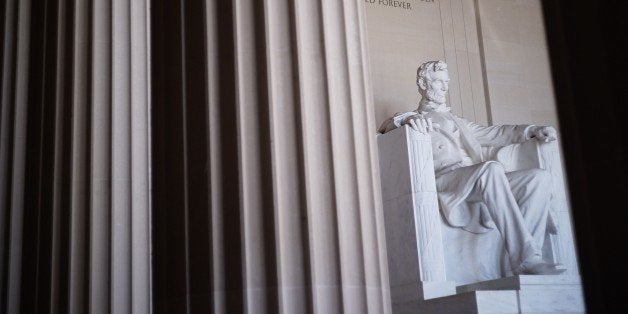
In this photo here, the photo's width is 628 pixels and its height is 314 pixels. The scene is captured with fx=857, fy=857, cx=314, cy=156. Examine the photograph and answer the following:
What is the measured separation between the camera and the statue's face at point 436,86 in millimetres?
10516

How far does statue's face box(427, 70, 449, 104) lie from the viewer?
10516 millimetres

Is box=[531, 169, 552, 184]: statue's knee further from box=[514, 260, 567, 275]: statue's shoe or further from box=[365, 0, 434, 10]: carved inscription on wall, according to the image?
box=[365, 0, 434, 10]: carved inscription on wall

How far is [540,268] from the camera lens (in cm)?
865

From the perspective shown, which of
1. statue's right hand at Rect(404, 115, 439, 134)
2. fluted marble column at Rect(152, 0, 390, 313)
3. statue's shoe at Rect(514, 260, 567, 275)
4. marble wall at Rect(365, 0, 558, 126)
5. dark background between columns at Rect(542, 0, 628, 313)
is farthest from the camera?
marble wall at Rect(365, 0, 558, 126)

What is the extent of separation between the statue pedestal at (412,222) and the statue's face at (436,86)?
120cm

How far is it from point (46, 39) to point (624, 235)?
17.5 feet

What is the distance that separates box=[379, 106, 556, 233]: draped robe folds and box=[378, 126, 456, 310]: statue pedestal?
28 cm

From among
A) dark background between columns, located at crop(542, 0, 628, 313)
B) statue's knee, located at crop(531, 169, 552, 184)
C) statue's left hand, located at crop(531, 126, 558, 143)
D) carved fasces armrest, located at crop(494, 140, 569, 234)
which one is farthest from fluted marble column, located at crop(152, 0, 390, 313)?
statue's left hand, located at crop(531, 126, 558, 143)

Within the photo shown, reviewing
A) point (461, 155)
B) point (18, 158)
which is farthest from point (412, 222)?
point (18, 158)

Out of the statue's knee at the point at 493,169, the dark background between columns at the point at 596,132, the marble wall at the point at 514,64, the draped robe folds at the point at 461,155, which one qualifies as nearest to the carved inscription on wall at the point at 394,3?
the marble wall at the point at 514,64

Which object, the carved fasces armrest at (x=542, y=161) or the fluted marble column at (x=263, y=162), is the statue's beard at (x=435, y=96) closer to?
the carved fasces armrest at (x=542, y=161)

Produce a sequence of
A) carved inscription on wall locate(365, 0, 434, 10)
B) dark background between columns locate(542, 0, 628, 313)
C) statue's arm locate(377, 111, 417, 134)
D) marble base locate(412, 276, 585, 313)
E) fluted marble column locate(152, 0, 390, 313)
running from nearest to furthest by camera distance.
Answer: dark background between columns locate(542, 0, 628, 313) → fluted marble column locate(152, 0, 390, 313) → marble base locate(412, 276, 585, 313) → statue's arm locate(377, 111, 417, 134) → carved inscription on wall locate(365, 0, 434, 10)

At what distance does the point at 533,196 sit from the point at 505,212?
46cm

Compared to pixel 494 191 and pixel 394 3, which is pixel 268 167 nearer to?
pixel 494 191
